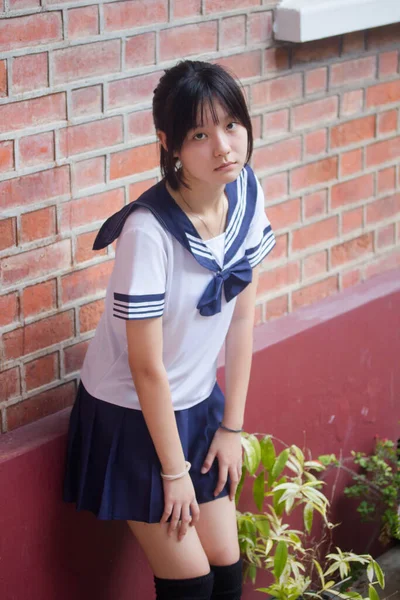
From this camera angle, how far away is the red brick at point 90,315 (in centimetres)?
253

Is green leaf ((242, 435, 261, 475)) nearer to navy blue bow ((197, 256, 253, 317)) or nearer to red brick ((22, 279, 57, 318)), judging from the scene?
navy blue bow ((197, 256, 253, 317))

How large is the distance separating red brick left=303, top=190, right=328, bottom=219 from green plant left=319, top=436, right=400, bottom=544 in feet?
2.53

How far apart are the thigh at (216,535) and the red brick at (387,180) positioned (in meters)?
1.42

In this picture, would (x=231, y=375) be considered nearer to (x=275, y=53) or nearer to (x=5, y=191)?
(x=5, y=191)

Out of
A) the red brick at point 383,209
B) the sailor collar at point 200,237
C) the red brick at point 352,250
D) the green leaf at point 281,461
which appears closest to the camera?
the sailor collar at point 200,237

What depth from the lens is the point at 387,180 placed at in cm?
339

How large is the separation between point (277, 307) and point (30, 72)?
1.19 meters

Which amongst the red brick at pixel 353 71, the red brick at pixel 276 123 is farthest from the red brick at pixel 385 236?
the red brick at pixel 276 123

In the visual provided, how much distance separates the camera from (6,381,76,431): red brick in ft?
7.93

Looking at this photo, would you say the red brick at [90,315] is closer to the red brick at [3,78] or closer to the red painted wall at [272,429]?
the red painted wall at [272,429]

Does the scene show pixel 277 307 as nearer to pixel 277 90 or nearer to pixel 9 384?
pixel 277 90

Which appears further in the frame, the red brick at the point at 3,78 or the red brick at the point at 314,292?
the red brick at the point at 314,292

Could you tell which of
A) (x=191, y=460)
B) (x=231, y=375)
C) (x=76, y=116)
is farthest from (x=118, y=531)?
(x=76, y=116)

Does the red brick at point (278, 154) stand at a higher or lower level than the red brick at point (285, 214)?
higher
